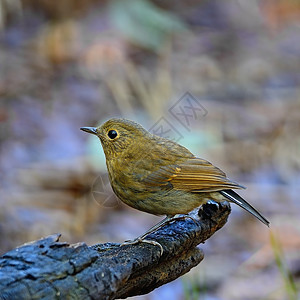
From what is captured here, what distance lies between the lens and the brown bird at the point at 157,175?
3793 millimetres

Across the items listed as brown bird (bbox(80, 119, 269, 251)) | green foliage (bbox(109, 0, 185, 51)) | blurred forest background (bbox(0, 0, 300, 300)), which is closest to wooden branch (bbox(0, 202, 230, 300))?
brown bird (bbox(80, 119, 269, 251))

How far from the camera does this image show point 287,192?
24.6 feet

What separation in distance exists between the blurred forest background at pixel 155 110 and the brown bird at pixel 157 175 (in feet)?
2.22

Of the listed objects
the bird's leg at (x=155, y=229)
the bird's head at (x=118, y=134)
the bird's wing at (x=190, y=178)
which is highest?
the bird's head at (x=118, y=134)

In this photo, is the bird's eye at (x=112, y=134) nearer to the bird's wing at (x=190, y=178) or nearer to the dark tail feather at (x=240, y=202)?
the bird's wing at (x=190, y=178)

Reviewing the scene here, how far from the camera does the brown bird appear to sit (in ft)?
12.4

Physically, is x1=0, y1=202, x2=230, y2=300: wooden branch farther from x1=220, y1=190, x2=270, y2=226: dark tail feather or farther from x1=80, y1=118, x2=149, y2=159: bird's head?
x1=80, y1=118, x2=149, y2=159: bird's head

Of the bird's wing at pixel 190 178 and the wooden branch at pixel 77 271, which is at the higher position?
the bird's wing at pixel 190 178

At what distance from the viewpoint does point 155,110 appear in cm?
789

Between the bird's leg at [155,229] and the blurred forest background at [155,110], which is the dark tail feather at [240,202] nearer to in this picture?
the bird's leg at [155,229]

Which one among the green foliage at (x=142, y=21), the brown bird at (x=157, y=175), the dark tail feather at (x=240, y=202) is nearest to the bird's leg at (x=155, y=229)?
the brown bird at (x=157, y=175)

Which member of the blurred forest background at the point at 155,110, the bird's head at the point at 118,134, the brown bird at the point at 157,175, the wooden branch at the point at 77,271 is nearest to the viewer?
the wooden branch at the point at 77,271

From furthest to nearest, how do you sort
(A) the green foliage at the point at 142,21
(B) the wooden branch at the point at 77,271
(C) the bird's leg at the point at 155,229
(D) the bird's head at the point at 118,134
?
(A) the green foliage at the point at 142,21 → (D) the bird's head at the point at 118,134 → (C) the bird's leg at the point at 155,229 → (B) the wooden branch at the point at 77,271

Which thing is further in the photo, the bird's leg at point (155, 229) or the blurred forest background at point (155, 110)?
the blurred forest background at point (155, 110)
